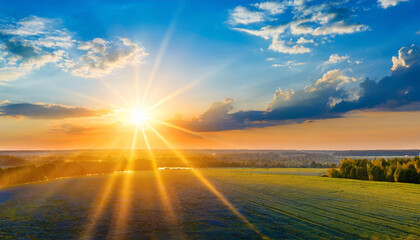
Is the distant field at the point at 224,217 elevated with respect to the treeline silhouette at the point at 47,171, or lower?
elevated

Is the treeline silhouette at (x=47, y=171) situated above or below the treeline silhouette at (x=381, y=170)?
below

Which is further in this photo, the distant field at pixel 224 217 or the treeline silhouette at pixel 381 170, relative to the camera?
the treeline silhouette at pixel 381 170

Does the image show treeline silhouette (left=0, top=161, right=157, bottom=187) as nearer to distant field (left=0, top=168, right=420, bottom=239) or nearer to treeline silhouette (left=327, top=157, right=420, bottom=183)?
distant field (left=0, top=168, right=420, bottom=239)

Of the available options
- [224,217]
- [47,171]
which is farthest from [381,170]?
[47,171]

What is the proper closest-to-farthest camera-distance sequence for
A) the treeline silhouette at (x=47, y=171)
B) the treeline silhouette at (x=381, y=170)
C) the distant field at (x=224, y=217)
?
the distant field at (x=224, y=217), the treeline silhouette at (x=381, y=170), the treeline silhouette at (x=47, y=171)

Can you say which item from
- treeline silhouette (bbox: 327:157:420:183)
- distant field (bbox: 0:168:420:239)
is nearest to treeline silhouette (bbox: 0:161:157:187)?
distant field (bbox: 0:168:420:239)

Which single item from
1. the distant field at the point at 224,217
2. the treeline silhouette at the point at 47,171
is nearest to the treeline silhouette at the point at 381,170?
the distant field at the point at 224,217

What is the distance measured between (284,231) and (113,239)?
578cm

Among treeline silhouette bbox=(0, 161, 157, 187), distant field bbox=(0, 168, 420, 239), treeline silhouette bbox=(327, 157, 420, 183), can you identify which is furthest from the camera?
treeline silhouette bbox=(0, 161, 157, 187)

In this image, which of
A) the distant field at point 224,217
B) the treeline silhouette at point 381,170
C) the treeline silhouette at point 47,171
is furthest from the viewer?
the treeline silhouette at point 47,171

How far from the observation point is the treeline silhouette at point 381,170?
28219 mm

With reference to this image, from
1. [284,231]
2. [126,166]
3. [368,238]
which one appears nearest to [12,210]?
[284,231]

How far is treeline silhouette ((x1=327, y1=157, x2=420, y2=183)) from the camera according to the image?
2822 cm

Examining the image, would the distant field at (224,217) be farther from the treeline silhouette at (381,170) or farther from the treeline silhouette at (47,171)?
the treeline silhouette at (47,171)
